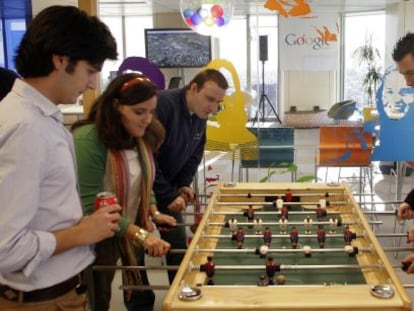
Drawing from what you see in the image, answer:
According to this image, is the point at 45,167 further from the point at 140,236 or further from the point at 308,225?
the point at 308,225

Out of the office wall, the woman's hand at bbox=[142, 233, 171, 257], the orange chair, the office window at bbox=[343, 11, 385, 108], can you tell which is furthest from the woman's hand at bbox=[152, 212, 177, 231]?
the office wall

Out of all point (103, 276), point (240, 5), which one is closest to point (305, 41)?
point (103, 276)

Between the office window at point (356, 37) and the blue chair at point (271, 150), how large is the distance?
220 inches

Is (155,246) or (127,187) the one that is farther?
(127,187)

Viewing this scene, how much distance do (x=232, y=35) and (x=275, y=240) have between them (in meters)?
8.99

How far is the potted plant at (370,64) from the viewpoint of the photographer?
8.13 metres

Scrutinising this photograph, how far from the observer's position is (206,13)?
4.33 meters

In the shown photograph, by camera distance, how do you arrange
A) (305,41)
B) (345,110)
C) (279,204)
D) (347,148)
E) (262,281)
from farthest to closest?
1. (345,110)
2. (305,41)
3. (347,148)
4. (279,204)
5. (262,281)

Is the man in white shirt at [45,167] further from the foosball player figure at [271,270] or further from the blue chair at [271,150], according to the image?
the blue chair at [271,150]

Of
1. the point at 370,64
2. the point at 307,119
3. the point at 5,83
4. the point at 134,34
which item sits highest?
the point at 134,34

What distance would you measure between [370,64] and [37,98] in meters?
8.64

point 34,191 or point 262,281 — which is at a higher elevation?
point 34,191

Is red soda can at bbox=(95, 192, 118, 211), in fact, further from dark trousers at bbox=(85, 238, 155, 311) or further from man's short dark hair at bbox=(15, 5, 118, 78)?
dark trousers at bbox=(85, 238, 155, 311)

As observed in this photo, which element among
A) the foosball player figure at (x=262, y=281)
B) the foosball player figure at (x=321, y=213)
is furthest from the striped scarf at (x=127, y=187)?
the foosball player figure at (x=321, y=213)
